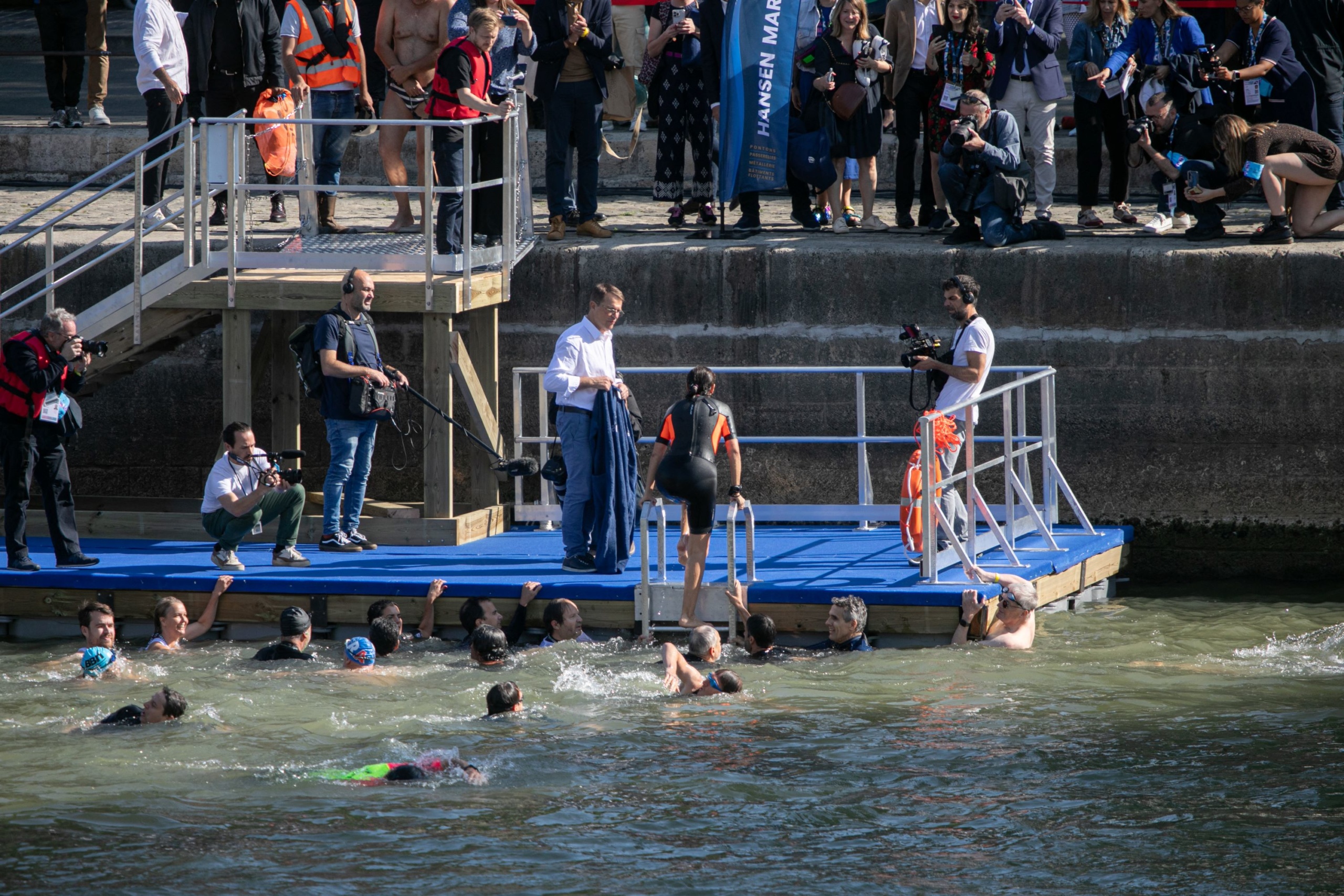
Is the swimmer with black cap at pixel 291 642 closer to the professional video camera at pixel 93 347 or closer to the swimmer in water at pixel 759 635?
the professional video camera at pixel 93 347

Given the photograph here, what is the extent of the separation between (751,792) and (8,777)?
384 centimetres

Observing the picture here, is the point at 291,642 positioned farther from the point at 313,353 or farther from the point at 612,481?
the point at 612,481

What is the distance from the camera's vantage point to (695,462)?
10.8 metres

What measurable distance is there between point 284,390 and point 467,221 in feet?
Result: 7.71

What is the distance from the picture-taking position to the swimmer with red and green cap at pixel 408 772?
29.5 ft

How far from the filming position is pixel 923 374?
13.9 metres

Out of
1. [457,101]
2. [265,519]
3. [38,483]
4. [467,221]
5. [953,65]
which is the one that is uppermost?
[953,65]

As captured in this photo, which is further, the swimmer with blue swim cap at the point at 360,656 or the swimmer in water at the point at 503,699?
the swimmer with blue swim cap at the point at 360,656

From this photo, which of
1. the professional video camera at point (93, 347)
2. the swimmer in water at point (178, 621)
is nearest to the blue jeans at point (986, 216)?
the swimmer in water at point (178, 621)

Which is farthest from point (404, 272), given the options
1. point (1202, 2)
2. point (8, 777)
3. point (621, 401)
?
point (1202, 2)

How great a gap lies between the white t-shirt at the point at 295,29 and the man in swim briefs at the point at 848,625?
6.72 meters

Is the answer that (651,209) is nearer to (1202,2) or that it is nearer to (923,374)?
(923,374)

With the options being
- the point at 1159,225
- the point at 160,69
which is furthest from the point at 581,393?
the point at 1159,225

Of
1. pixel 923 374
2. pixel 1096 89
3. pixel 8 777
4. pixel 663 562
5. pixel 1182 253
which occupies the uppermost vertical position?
pixel 1096 89
